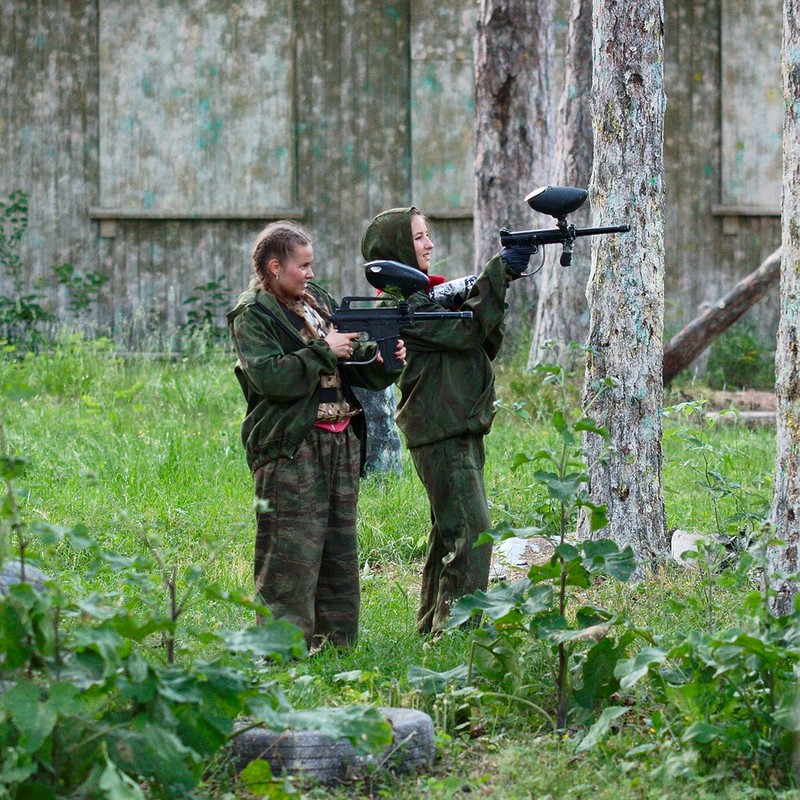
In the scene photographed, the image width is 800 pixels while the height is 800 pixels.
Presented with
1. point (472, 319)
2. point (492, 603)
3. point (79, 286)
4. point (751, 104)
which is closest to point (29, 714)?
point (492, 603)

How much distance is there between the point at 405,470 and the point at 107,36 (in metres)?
8.16

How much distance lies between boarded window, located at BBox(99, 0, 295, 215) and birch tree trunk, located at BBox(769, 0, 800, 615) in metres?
10.2

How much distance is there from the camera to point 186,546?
6.76 m

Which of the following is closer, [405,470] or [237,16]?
[405,470]

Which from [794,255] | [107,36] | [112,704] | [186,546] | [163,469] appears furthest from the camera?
[107,36]

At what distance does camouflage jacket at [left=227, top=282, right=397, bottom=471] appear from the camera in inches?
183

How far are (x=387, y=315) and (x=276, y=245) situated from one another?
495 mm

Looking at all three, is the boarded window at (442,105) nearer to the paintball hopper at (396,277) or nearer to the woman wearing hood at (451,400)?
the woman wearing hood at (451,400)

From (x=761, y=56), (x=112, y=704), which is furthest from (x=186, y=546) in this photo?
(x=761, y=56)

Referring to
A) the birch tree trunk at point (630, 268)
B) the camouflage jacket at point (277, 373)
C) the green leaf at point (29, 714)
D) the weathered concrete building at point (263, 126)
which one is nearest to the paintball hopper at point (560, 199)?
the camouflage jacket at point (277, 373)

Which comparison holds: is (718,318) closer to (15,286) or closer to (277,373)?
(277,373)

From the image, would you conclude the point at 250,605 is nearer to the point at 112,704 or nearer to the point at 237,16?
the point at 112,704

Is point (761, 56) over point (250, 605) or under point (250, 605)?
over

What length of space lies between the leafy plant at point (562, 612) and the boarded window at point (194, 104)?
10613mm
